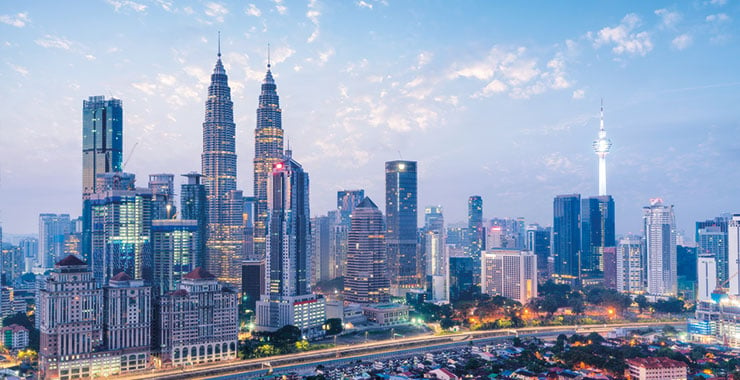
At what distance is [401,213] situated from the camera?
7138cm

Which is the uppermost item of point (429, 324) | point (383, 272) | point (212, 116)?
point (212, 116)

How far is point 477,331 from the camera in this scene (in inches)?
1826

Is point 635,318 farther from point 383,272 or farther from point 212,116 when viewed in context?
point 212,116

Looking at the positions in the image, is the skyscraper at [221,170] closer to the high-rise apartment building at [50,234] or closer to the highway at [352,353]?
→ the high-rise apartment building at [50,234]

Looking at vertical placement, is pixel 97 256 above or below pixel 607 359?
above

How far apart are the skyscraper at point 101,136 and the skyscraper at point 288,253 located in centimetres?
2326

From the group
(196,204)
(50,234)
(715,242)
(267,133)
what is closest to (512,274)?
(715,242)

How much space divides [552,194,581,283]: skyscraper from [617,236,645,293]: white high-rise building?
942cm

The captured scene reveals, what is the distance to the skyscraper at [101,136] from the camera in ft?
204

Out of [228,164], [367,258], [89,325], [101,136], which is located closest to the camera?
[89,325]

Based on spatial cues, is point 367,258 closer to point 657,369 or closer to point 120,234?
point 120,234

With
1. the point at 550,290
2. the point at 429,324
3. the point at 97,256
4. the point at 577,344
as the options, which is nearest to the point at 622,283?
the point at 550,290

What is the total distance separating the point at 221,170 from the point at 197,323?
4144cm

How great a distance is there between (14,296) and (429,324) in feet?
113
